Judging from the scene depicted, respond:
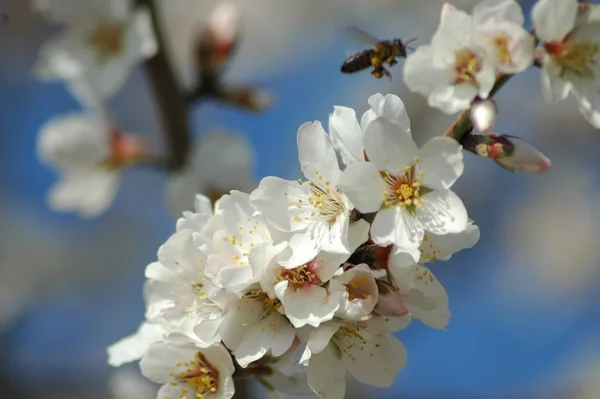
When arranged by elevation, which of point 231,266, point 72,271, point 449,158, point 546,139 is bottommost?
point 72,271

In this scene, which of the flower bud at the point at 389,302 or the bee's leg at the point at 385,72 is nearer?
the flower bud at the point at 389,302

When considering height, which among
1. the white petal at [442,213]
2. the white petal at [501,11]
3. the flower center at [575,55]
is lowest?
the white petal at [442,213]

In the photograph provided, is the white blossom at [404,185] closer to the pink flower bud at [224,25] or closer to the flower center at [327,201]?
the flower center at [327,201]

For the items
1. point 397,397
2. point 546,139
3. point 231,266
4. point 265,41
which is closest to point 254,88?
point 231,266

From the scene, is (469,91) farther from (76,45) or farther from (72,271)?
(72,271)

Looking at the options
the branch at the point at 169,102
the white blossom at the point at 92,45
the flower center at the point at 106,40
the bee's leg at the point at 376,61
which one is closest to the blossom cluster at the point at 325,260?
the bee's leg at the point at 376,61

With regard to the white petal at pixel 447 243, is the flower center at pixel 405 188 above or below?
above
